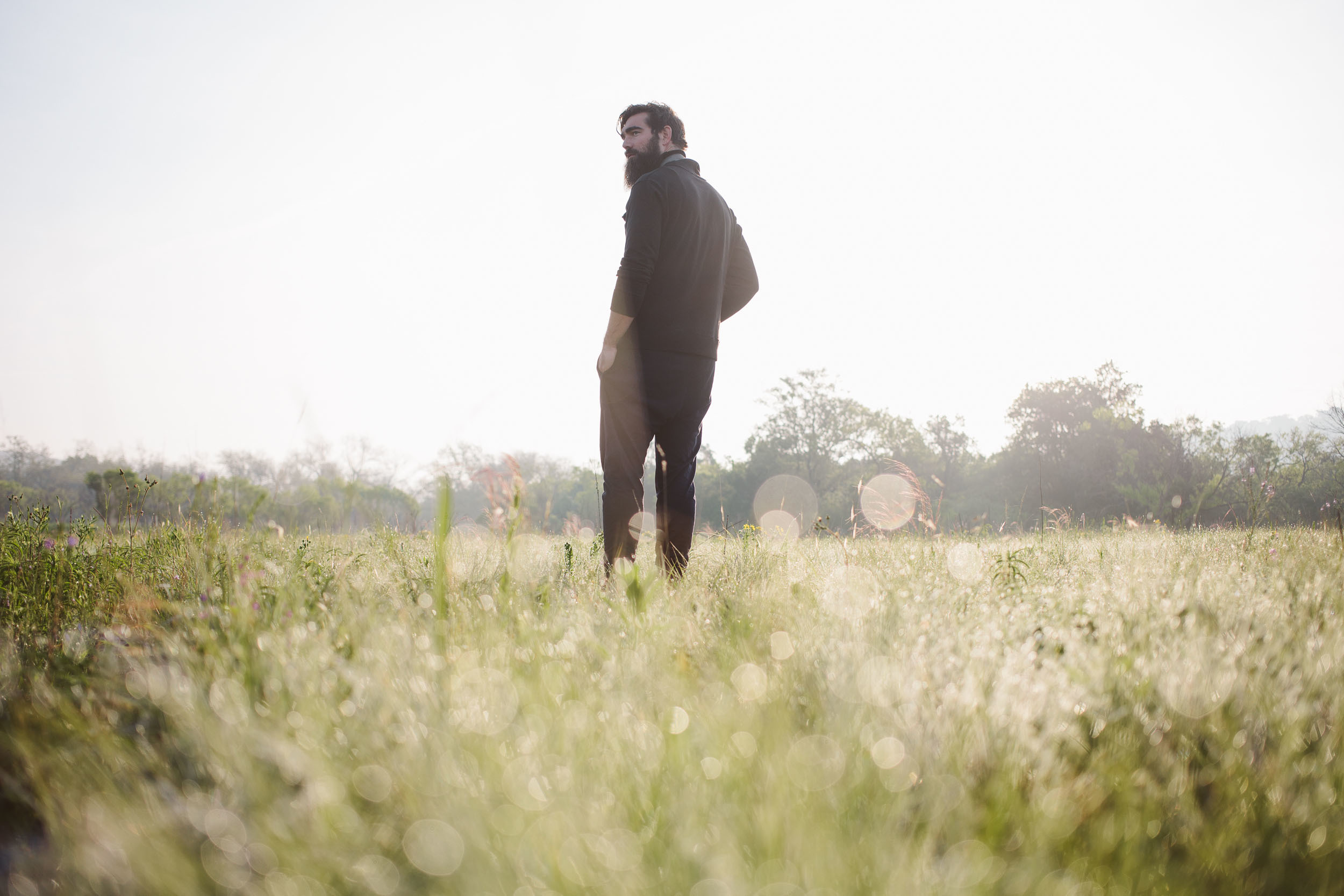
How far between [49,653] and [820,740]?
2.05 meters

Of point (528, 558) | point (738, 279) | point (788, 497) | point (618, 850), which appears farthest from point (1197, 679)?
point (788, 497)

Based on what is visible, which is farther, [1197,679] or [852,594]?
[852,594]

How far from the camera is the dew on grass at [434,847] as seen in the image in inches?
27.0

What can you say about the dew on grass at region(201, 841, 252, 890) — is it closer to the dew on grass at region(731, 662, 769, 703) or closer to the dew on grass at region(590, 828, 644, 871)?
the dew on grass at region(590, 828, 644, 871)

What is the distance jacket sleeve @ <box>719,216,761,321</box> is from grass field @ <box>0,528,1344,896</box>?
2.32 meters

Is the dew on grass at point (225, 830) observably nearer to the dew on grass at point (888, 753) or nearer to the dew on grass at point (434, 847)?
the dew on grass at point (434, 847)

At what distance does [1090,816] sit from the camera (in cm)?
84

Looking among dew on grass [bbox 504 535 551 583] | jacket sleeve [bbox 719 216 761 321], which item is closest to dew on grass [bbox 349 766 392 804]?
dew on grass [bbox 504 535 551 583]

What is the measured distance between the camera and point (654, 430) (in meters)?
3.14

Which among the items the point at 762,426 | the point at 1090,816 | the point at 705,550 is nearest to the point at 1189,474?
the point at 762,426

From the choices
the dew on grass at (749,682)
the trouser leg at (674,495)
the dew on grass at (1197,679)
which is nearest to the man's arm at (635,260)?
the trouser leg at (674,495)

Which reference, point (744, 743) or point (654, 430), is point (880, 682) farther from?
point (654, 430)

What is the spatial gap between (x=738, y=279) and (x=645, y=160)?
883 millimetres

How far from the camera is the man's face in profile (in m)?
3.39
